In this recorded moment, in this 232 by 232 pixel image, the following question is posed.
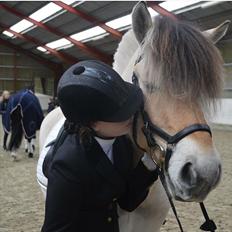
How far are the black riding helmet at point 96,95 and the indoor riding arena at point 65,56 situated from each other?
341 mm

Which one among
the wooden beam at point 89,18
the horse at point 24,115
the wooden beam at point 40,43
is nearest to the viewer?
the horse at point 24,115

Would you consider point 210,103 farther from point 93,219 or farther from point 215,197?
point 215,197

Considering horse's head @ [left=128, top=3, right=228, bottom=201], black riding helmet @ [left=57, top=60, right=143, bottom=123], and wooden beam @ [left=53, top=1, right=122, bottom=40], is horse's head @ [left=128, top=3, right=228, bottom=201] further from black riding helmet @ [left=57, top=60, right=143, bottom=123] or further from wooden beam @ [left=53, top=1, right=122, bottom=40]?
wooden beam @ [left=53, top=1, right=122, bottom=40]

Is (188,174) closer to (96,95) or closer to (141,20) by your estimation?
(96,95)

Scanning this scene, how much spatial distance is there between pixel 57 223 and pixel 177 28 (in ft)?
2.70

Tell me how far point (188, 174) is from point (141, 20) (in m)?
0.66

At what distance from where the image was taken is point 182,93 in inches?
52.4

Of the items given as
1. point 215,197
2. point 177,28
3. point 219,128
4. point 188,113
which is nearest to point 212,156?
point 188,113

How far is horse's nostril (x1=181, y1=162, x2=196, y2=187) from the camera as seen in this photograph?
47.8 inches

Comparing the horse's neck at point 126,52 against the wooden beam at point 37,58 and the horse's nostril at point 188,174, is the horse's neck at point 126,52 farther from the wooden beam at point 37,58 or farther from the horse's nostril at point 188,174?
the wooden beam at point 37,58

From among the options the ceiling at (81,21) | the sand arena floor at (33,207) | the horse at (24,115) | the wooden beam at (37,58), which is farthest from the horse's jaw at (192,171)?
the wooden beam at (37,58)

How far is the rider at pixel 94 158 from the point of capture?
4.50ft

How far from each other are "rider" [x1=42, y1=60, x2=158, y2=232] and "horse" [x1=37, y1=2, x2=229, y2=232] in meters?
0.08

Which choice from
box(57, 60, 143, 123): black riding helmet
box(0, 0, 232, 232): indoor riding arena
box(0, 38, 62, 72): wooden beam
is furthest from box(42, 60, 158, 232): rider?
box(0, 38, 62, 72): wooden beam
